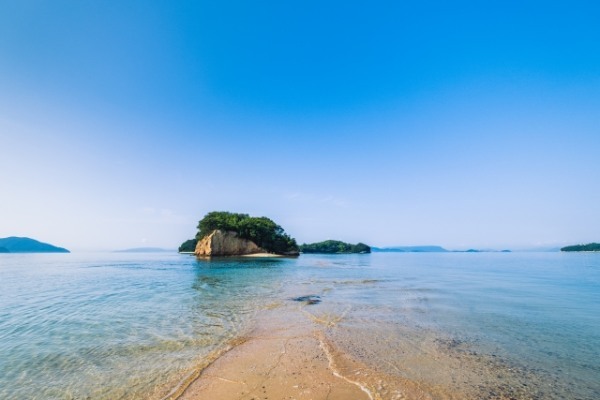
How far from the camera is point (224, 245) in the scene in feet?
327

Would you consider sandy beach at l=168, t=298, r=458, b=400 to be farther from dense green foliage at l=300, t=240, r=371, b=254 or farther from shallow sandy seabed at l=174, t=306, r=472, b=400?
dense green foliage at l=300, t=240, r=371, b=254

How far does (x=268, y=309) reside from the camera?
1474 centimetres

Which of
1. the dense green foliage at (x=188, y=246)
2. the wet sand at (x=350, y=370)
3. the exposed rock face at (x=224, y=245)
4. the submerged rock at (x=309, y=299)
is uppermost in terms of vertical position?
the dense green foliage at (x=188, y=246)

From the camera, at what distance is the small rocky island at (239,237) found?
98.6 metres

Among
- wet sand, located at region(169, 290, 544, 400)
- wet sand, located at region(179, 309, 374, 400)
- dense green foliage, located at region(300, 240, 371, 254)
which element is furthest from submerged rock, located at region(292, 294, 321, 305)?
dense green foliage, located at region(300, 240, 371, 254)

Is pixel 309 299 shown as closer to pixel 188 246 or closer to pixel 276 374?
pixel 276 374

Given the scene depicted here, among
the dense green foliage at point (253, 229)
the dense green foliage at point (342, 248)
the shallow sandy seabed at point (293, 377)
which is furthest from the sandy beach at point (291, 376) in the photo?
the dense green foliage at point (342, 248)

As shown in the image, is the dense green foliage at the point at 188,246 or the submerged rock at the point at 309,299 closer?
the submerged rock at the point at 309,299

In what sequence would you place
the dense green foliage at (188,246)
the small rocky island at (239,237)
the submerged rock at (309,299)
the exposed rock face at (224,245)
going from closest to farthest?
the submerged rock at (309,299)
the exposed rock face at (224,245)
the small rocky island at (239,237)
the dense green foliage at (188,246)

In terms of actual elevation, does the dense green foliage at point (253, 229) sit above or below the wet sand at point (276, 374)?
above

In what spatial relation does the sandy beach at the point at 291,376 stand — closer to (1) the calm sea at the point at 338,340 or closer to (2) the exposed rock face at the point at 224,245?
(1) the calm sea at the point at 338,340

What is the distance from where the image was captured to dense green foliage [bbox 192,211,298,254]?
10361cm

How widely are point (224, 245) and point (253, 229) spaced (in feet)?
42.1

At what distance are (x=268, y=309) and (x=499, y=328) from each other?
10.1 metres
